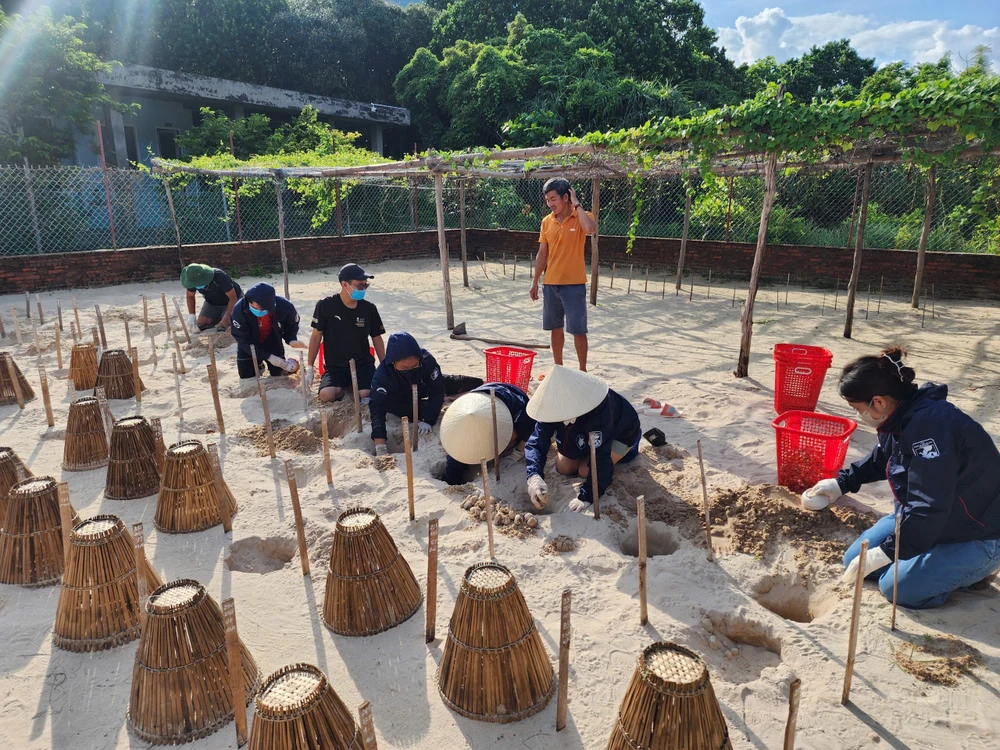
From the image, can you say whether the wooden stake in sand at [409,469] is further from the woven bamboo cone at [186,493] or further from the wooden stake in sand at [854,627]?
the wooden stake in sand at [854,627]

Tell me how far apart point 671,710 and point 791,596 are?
5.19 ft

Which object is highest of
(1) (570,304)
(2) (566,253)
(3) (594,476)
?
(2) (566,253)

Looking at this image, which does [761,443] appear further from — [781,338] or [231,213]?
[231,213]

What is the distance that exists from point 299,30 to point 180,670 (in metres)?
25.8

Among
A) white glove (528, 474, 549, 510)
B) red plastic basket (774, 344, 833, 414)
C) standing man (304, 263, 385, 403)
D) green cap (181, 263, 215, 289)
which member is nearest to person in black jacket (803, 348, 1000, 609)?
white glove (528, 474, 549, 510)

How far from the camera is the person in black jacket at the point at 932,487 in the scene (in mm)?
2859

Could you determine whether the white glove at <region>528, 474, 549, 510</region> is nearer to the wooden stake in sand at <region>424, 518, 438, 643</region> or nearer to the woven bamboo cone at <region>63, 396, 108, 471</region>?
the wooden stake in sand at <region>424, 518, 438, 643</region>

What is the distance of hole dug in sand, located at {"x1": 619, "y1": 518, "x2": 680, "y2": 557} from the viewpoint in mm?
3715

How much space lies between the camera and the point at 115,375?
5961 millimetres

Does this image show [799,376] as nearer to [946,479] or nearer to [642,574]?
[946,479]

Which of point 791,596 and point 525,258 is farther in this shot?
point 525,258

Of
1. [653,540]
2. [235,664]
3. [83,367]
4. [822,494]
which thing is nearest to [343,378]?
[83,367]

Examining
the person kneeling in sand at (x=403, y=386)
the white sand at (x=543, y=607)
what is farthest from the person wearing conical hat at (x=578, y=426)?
the person kneeling in sand at (x=403, y=386)

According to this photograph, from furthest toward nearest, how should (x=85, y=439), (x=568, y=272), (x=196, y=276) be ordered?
(x=196, y=276) < (x=568, y=272) < (x=85, y=439)
